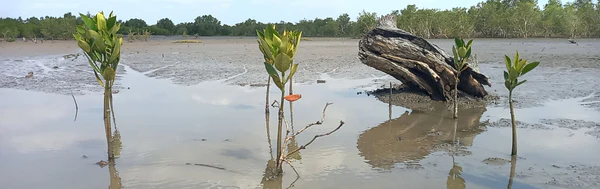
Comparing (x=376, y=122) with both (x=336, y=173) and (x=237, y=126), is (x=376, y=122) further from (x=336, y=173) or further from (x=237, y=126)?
(x=336, y=173)

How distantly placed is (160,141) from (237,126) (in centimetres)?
128

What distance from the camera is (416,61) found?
899 cm

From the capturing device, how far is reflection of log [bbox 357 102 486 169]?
5.65 metres

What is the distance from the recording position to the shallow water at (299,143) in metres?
4.84

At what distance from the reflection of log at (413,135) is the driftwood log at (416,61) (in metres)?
0.72

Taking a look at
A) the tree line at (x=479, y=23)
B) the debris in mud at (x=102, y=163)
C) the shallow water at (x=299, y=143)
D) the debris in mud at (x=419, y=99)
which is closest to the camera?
the shallow water at (x=299, y=143)

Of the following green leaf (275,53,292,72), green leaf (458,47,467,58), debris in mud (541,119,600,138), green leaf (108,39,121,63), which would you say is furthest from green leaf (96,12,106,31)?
debris in mud (541,119,600,138)

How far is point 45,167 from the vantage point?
530cm

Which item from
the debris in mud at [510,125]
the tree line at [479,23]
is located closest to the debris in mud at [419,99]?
the debris in mud at [510,125]

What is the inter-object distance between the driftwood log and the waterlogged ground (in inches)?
18.8

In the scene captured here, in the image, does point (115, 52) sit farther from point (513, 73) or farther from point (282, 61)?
point (513, 73)

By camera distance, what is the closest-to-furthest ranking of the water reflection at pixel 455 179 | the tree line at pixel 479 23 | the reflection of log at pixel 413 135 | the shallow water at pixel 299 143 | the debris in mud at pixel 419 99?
1. the water reflection at pixel 455 179
2. the shallow water at pixel 299 143
3. the reflection of log at pixel 413 135
4. the debris in mud at pixel 419 99
5. the tree line at pixel 479 23

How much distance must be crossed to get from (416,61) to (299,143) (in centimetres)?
355

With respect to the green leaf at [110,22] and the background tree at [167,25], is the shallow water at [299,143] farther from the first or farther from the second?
the background tree at [167,25]
